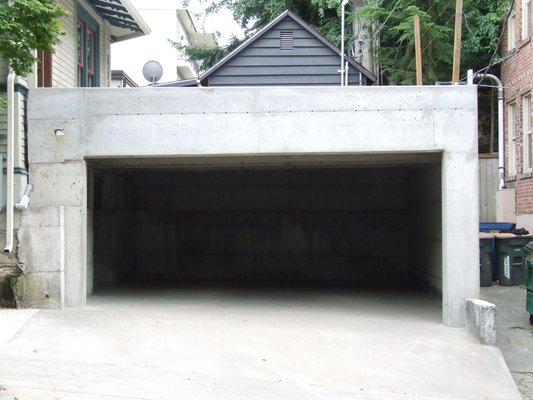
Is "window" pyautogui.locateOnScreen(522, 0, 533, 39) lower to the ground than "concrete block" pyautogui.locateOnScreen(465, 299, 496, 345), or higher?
higher

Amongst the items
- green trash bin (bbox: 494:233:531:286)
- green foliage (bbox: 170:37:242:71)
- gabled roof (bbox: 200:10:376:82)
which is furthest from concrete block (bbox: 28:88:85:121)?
green foliage (bbox: 170:37:242:71)

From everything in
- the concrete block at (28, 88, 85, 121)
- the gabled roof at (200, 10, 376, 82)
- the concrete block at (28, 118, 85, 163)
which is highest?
the gabled roof at (200, 10, 376, 82)

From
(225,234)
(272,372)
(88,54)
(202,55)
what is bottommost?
(272,372)

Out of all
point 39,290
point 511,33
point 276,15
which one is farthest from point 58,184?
point 276,15

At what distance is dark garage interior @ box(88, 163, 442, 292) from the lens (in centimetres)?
1419

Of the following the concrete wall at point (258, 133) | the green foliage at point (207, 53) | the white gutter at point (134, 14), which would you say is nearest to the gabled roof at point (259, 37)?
the white gutter at point (134, 14)

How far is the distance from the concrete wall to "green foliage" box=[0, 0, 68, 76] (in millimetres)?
1670

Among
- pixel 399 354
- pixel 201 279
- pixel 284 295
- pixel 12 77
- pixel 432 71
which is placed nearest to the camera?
pixel 399 354

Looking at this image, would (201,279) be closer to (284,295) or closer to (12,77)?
(284,295)

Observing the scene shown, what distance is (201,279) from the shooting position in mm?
14234

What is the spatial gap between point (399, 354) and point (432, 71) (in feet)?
32.0

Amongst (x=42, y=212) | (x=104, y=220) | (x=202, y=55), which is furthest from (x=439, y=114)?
(x=202, y=55)

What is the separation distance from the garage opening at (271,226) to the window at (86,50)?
8.06 ft

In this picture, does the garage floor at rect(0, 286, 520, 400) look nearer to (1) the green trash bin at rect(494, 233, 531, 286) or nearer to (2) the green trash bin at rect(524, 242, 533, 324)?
(2) the green trash bin at rect(524, 242, 533, 324)
